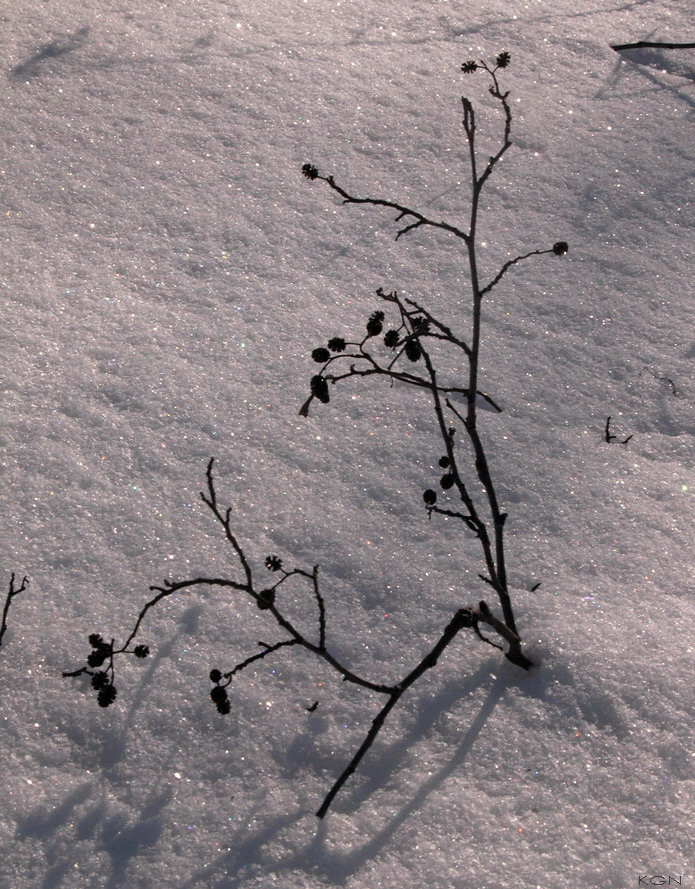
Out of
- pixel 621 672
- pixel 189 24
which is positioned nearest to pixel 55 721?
pixel 621 672

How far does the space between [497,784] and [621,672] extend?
0.96 feet

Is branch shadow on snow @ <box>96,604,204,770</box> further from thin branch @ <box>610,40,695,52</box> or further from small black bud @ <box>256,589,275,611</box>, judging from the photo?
thin branch @ <box>610,40,695,52</box>

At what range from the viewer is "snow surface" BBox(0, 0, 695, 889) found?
1.26 meters

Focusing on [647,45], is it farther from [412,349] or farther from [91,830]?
[91,830]

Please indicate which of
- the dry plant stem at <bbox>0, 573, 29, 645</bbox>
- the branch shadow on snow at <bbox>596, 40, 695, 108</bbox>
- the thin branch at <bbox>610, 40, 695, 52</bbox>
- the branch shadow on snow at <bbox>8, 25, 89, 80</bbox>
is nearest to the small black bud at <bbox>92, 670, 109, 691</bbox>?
the dry plant stem at <bbox>0, 573, 29, 645</bbox>

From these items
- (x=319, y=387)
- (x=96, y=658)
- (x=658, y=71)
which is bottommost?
(x=96, y=658)

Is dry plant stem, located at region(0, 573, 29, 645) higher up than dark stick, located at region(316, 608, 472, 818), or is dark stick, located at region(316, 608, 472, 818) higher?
dark stick, located at region(316, 608, 472, 818)

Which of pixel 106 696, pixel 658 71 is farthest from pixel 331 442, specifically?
pixel 658 71

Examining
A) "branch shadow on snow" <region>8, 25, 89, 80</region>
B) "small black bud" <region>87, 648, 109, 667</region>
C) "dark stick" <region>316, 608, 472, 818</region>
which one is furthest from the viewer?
"branch shadow on snow" <region>8, 25, 89, 80</region>

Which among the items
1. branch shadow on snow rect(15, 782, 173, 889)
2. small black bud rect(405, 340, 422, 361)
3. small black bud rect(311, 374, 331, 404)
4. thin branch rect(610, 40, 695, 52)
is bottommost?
branch shadow on snow rect(15, 782, 173, 889)

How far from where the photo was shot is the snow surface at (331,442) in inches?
49.5

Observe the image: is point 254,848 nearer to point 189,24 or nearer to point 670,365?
point 670,365

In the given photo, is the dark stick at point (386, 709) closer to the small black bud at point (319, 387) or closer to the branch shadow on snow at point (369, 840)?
the branch shadow on snow at point (369, 840)

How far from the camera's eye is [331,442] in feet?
5.94
